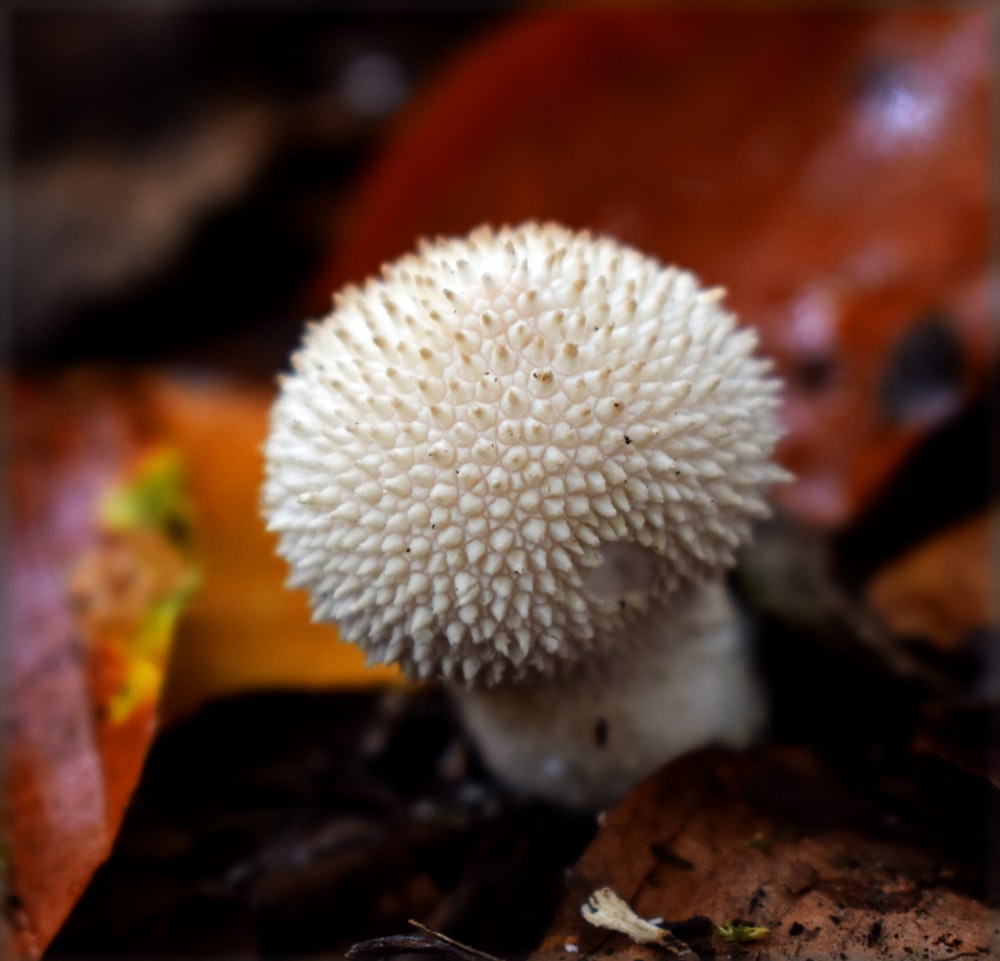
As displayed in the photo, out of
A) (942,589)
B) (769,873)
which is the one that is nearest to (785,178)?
(942,589)

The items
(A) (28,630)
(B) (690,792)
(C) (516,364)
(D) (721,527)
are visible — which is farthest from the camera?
(A) (28,630)

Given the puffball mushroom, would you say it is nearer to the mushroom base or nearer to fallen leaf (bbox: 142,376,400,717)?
the mushroom base

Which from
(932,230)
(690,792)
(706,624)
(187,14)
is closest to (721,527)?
(706,624)

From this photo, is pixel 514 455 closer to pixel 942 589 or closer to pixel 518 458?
pixel 518 458

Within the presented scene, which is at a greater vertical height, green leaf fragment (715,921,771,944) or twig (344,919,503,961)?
green leaf fragment (715,921,771,944)

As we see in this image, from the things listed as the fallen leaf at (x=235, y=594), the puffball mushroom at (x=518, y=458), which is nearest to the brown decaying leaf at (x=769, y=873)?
the puffball mushroom at (x=518, y=458)

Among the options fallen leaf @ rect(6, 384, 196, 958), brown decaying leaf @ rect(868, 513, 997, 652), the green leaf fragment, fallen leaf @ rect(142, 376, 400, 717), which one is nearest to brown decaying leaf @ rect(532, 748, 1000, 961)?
the green leaf fragment

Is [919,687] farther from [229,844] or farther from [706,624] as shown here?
[229,844]
